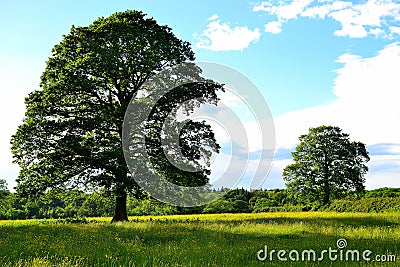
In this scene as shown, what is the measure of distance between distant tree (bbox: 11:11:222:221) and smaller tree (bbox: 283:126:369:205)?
106 ft

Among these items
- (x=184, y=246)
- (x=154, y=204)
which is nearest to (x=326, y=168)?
(x=154, y=204)

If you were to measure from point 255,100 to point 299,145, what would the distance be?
1500 inches

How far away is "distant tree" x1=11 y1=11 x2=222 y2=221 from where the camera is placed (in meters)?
24.2

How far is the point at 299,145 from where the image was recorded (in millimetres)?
56500

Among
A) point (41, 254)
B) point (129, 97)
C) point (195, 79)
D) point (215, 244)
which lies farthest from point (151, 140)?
point (41, 254)

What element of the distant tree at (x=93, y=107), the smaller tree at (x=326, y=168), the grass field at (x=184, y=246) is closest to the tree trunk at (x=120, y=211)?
the distant tree at (x=93, y=107)

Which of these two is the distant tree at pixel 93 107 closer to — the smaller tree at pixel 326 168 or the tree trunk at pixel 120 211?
the tree trunk at pixel 120 211

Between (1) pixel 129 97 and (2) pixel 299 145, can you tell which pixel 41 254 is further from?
(2) pixel 299 145

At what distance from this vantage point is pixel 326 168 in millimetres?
53438

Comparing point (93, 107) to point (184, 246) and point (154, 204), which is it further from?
point (184, 246)

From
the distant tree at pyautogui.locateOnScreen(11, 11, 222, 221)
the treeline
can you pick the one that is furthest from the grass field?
the treeline

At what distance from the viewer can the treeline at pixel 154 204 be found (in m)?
28.3

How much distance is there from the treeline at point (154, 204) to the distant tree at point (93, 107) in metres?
1.67

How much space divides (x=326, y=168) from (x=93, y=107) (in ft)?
121
